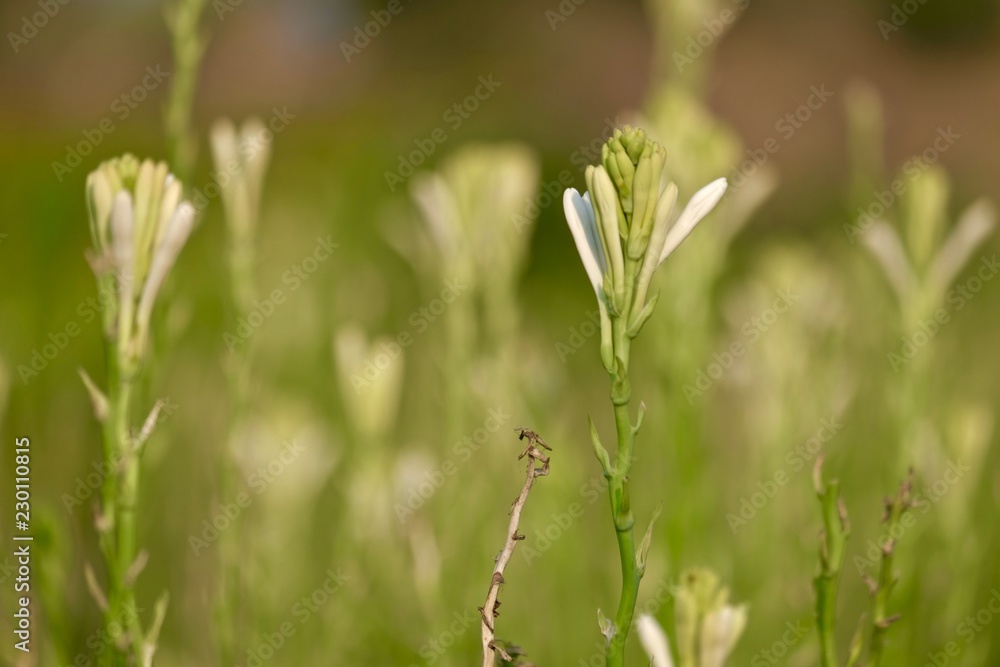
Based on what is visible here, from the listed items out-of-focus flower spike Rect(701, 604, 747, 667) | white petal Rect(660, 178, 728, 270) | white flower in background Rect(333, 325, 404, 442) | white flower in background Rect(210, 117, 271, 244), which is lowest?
out-of-focus flower spike Rect(701, 604, 747, 667)

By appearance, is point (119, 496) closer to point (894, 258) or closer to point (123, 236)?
point (123, 236)

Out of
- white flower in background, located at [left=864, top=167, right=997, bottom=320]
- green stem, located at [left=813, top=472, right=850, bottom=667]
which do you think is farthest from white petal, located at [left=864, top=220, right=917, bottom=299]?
green stem, located at [left=813, top=472, right=850, bottom=667]

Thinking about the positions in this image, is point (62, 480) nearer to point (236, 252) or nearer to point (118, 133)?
point (236, 252)

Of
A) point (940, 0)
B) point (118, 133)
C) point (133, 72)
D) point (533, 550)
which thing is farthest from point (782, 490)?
point (940, 0)

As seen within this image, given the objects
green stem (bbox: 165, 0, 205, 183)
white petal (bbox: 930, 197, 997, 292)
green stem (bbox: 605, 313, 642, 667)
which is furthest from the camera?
white petal (bbox: 930, 197, 997, 292)

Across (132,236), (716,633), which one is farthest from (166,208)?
(716,633)

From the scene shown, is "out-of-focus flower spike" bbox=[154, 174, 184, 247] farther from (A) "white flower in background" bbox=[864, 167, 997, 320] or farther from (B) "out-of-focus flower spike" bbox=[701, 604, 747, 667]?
(A) "white flower in background" bbox=[864, 167, 997, 320]
